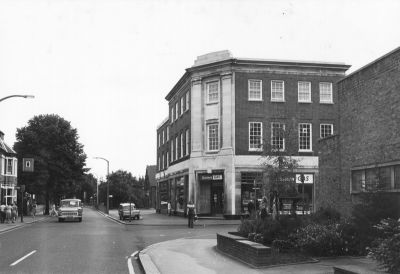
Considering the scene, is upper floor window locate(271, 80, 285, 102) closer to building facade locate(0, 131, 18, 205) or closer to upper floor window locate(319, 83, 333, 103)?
upper floor window locate(319, 83, 333, 103)

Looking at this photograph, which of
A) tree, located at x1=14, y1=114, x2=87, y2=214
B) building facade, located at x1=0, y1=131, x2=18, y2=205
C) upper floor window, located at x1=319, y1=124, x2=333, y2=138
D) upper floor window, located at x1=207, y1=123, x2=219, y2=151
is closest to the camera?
upper floor window, located at x1=319, y1=124, x2=333, y2=138

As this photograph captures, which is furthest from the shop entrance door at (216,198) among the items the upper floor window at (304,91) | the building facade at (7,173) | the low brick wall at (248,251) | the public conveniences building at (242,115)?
the low brick wall at (248,251)

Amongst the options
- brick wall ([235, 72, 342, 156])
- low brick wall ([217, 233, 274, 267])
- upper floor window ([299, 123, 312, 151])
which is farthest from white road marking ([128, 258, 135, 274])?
upper floor window ([299, 123, 312, 151])

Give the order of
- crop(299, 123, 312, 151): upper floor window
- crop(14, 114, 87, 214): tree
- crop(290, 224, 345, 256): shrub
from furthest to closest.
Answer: crop(14, 114, 87, 214): tree < crop(299, 123, 312, 151): upper floor window < crop(290, 224, 345, 256): shrub

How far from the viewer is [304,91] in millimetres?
44719

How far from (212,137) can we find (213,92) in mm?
3881

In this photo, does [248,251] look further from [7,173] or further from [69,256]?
[7,173]

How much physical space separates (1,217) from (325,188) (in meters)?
27.6

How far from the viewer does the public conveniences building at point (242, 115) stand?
4322cm

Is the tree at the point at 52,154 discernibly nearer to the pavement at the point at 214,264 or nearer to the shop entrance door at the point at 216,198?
the shop entrance door at the point at 216,198

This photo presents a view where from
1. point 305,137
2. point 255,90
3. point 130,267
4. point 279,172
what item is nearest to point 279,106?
point 255,90

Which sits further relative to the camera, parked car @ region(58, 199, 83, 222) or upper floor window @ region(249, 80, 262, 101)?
upper floor window @ region(249, 80, 262, 101)

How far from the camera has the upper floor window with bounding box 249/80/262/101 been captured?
145 ft

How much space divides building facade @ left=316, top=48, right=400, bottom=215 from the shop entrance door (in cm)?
2310
